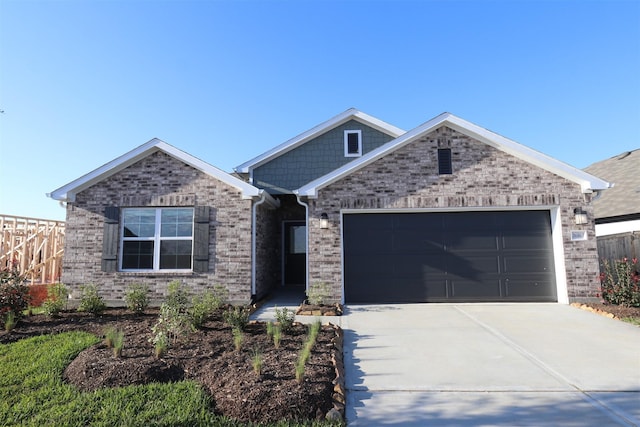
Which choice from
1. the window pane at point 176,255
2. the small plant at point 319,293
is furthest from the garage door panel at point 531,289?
the window pane at point 176,255

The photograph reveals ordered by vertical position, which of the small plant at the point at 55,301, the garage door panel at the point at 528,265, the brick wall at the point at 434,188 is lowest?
the small plant at the point at 55,301

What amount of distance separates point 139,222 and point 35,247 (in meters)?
5.76

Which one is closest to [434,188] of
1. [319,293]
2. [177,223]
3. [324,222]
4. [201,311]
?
[324,222]

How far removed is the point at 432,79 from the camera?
484 inches

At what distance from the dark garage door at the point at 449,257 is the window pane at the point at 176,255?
404cm

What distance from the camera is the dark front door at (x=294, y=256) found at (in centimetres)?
1302

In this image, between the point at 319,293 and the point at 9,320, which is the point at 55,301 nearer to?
the point at 9,320

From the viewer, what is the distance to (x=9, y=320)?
21.4 feet

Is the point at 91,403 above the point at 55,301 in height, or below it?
below

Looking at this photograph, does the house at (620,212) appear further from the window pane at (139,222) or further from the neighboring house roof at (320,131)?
the window pane at (139,222)

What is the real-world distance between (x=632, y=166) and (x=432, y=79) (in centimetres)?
1083

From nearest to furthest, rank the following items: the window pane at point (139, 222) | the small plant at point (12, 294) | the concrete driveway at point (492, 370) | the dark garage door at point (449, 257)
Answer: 1. the concrete driveway at point (492, 370)
2. the small plant at point (12, 294)
3. the dark garage door at point (449, 257)
4. the window pane at point (139, 222)

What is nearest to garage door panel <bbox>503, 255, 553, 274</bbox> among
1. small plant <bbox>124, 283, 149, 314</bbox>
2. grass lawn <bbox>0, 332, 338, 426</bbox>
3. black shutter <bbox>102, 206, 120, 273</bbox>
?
grass lawn <bbox>0, 332, 338, 426</bbox>

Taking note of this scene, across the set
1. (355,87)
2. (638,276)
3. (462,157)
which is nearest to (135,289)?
(462,157)
